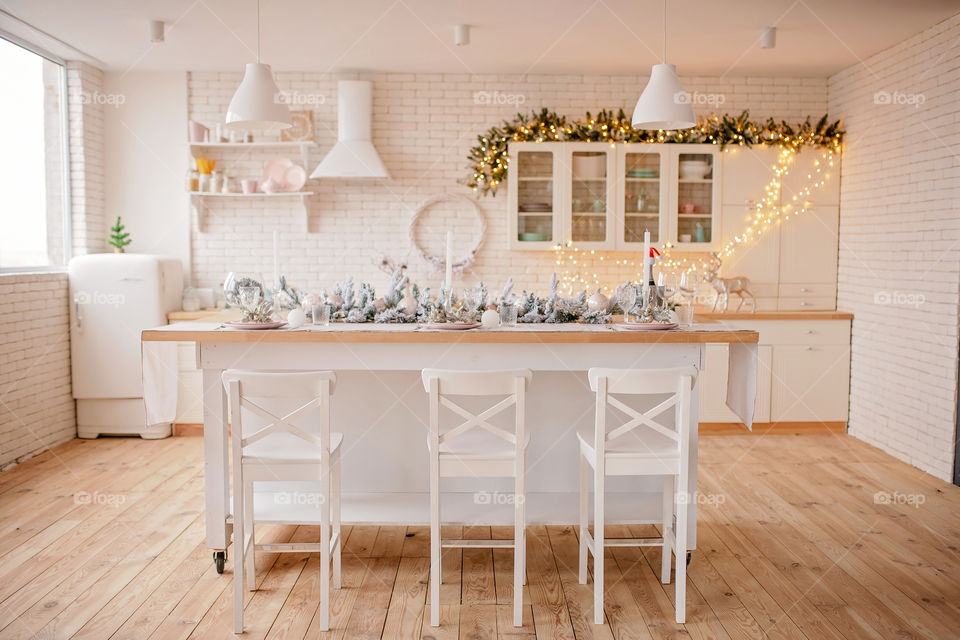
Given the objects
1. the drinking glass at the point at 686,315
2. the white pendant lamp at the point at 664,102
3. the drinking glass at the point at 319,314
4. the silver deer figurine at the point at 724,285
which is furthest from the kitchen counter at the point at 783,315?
the drinking glass at the point at 319,314

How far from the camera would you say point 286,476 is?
9.27 ft

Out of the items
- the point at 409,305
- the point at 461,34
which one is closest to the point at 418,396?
the point at 409,305

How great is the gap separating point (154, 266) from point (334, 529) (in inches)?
129

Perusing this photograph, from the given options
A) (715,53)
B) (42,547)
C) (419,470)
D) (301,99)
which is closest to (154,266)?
(301,99)

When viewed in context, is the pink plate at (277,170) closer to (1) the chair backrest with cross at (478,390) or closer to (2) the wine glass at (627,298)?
(2) the wine glass at (627,298)

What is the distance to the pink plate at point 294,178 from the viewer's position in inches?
241

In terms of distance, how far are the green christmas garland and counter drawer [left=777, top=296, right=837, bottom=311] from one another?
1.26 metres

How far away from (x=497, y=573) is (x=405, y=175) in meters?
3.87

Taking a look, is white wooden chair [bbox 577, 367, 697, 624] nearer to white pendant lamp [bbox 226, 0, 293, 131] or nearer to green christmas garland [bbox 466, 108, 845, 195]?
white pendant lamp [bbox 226, 0, 293, 131]

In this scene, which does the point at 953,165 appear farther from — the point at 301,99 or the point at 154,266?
the point at 154,266

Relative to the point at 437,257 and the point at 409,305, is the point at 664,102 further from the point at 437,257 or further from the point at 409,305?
the point at 437,257

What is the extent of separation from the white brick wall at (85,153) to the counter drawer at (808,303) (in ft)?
18.8

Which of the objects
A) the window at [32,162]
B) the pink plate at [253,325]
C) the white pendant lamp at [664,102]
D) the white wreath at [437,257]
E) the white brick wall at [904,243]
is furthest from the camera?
the white wreath at [437,257]

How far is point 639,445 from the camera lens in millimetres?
2943
